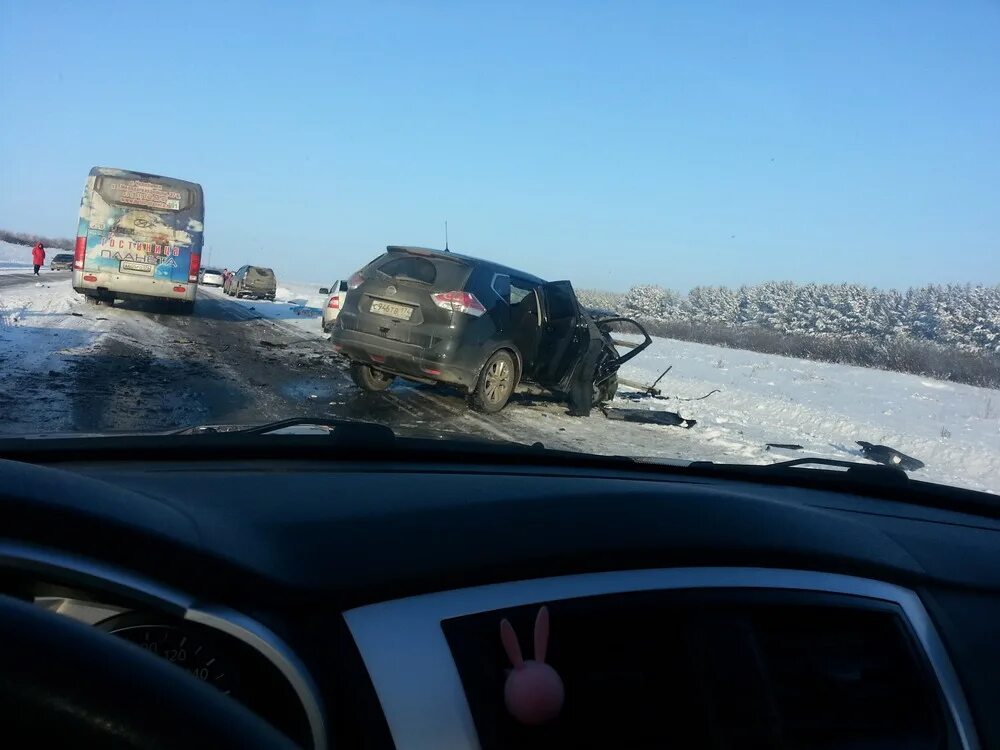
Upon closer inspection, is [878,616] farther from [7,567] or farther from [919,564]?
[7,567]

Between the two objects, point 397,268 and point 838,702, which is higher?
point 397,268

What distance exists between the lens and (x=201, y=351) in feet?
46.5

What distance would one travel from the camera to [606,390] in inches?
471

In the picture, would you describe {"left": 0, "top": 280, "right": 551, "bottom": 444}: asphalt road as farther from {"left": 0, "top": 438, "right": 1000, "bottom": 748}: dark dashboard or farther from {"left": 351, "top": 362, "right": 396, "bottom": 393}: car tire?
{"left": 0, "top": 438, "right": 1000, "bottom": 748}: dark dashboard

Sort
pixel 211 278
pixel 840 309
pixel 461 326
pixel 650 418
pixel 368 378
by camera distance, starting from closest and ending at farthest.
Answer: pixel 461 326
pixel 368 378
pixel 650 418
pixel 211 278
pixel 840 309

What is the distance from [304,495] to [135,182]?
20.6 metres

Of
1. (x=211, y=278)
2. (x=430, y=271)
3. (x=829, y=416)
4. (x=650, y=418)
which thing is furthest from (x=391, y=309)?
(x=211, y=278)

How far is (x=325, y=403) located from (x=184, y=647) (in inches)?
340

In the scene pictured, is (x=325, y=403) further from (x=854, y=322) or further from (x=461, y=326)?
(x=854, y=322)

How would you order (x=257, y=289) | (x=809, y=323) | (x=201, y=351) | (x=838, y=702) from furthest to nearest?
(x=809, y=323)
(x=257, y=289)
(x=201, y=351)
(x=838, y=702)

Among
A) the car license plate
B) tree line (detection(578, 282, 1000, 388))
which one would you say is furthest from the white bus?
the car license plate

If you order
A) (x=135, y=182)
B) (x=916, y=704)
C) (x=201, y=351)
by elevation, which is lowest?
(x=201, y=351)

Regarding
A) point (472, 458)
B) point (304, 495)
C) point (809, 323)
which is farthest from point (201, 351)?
point (809, 323)

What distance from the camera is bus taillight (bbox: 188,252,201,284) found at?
843 inches
